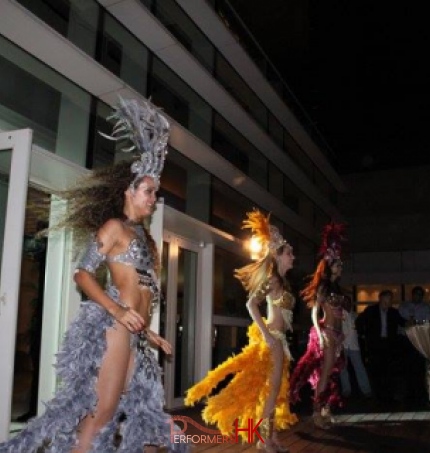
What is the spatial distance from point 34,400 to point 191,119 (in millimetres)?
6090

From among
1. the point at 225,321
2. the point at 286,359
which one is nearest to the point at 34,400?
the point at 286,359

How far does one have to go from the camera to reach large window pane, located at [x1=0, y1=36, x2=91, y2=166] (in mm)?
5621

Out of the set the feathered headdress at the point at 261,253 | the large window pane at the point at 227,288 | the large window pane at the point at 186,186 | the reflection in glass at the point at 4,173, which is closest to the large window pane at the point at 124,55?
the large window pane at the point at 186,186

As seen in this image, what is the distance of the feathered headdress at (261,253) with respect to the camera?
183 inches

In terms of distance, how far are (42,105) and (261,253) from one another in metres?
3.08

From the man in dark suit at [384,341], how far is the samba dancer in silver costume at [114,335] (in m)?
6.10

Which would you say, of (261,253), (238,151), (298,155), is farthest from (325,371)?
(298,155)

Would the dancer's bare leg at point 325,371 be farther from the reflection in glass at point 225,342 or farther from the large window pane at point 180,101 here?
the large window pane at point 180,101

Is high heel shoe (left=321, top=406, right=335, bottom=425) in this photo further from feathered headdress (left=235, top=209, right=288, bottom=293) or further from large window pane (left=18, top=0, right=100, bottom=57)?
large window pane (left=18, top=0, right=100, bottom=57)

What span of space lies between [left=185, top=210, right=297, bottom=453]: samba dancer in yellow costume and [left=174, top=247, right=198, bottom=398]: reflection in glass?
9.55 feet

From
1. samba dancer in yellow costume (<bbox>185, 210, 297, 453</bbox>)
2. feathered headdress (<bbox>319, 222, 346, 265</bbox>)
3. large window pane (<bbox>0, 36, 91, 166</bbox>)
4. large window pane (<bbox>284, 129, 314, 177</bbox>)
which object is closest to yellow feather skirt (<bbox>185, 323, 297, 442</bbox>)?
samba dancer in yellow costume (<bbox>185, 210, 297, 453</bbox>)

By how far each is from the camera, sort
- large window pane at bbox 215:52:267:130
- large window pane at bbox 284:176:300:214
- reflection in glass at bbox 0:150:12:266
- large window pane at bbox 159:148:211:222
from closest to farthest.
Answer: reflection in glass at bbox 0:150:12:266 → large window pane at bbox 159:148:211:222 → large window pane at bbox 215:52:267:130 → large window pane at bbox 284:176:300:214

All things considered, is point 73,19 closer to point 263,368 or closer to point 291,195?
point 263,368

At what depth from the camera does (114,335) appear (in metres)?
2.71
